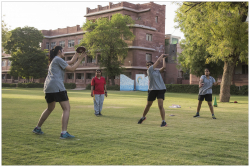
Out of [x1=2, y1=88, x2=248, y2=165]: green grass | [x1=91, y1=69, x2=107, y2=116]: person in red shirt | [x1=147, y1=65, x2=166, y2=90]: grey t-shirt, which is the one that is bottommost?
[x1=2, y1=88, x2=248, y2=165]: green grass

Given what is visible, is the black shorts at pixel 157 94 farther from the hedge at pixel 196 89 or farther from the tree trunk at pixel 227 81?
the hedge at pixel 196 89

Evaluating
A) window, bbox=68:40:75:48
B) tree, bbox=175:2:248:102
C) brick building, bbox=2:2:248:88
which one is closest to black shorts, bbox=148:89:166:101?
tree, bbox=175:2:248:102

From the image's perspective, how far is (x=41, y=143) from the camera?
5.66 m

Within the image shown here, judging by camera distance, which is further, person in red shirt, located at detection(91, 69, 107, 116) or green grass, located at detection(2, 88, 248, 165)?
person in red shirt, located at detection(91, 69, 107, 116)

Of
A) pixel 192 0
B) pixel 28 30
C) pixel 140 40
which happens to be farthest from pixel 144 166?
pixel 28 30

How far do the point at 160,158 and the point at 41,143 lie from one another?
8.33 ft

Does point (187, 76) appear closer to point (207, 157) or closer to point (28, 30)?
point (28, 30)

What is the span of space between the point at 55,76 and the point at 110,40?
1601 inches

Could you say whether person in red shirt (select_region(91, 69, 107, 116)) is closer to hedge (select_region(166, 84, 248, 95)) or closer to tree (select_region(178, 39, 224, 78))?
tree (select_region(178, 39, 224, 78))

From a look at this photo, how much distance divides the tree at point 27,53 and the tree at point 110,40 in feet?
50.1

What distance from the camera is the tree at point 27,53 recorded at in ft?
191

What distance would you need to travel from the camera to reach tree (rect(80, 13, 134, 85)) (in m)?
46.0

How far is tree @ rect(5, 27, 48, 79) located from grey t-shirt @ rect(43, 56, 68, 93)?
54239 millimetres

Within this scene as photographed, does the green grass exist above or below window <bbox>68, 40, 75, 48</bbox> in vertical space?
below
